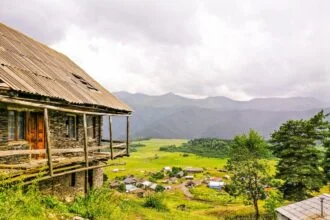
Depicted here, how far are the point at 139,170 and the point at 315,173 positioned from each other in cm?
8923

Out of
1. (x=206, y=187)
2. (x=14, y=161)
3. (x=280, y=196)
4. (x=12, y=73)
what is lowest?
(x=206, y=187)

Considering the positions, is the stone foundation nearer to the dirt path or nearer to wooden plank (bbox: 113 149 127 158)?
wooden plank (bbox: 113 149 127 158)

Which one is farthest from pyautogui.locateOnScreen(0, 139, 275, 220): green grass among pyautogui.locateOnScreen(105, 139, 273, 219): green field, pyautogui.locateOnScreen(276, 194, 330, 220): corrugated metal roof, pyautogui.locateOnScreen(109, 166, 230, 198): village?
pyautogui.locateOnScreen(109, 166, 230, 198): village

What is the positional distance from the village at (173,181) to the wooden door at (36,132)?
6058cm

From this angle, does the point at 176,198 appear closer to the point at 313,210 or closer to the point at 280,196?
the point at 280,196

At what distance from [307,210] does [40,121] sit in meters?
17.8

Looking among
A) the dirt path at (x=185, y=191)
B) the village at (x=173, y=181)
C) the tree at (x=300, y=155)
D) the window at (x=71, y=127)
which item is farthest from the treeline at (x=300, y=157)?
the village at (x=173, y=181)

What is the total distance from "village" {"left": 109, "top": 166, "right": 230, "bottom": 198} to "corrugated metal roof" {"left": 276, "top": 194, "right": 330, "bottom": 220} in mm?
54297

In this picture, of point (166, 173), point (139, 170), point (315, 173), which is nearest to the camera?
point (315, 173)

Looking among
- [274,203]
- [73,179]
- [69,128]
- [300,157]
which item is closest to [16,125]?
[69,128]

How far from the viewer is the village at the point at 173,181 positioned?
294 feet

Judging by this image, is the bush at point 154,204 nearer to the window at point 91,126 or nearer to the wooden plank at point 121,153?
the wooden plank at point 121,153

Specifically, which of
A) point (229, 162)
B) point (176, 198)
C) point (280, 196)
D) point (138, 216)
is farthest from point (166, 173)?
point (138, 216)

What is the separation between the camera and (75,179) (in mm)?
25141
